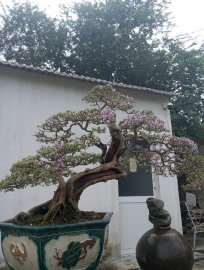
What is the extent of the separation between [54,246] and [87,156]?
90 centimetres

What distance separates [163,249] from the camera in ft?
7.72

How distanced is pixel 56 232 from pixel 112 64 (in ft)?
24.2

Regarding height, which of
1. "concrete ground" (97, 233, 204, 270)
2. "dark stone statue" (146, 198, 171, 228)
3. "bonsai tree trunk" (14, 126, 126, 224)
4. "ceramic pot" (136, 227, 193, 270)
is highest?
"bonsai tree trunk" (14, 126, 126, 224)

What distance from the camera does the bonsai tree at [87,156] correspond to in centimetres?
252

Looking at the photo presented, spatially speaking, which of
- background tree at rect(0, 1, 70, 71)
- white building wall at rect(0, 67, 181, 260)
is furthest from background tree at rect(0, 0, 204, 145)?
white building wall at rect(0, 67, 181, 260)

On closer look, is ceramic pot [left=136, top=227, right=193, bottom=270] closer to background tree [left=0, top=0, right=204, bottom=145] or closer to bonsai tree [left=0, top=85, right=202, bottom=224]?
bonsai tree [left=0, top=85, right=202, bottom=224]

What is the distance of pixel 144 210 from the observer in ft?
17.4

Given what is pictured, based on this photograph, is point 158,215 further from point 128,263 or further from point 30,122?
point 30,122

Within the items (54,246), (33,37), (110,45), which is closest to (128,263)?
(54,246)

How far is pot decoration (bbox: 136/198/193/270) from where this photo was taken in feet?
7.59

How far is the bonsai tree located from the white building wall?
1556 mm

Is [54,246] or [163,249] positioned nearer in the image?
[54,246]

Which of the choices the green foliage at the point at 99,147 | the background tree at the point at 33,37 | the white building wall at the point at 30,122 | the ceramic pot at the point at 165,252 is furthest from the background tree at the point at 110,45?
the ceramic pot at the point at 165,252

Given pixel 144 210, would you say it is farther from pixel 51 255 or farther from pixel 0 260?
pixel 51 255
